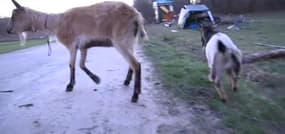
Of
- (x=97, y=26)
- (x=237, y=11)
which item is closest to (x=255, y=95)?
(x=97, y=26)

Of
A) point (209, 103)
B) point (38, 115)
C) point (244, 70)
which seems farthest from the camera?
point (244, 70)

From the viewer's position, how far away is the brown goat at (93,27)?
16.3 ft

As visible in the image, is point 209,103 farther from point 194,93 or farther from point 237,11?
point 237,11

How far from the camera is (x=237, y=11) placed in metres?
36.2

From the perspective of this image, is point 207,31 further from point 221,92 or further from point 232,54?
point 221,92

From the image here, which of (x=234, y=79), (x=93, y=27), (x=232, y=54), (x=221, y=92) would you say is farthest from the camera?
(x=234, y=79)

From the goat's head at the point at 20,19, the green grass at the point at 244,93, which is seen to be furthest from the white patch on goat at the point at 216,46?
the goat's head at the point at 20,19

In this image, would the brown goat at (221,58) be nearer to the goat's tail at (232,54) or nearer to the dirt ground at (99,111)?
the goat's tail at (232,54)

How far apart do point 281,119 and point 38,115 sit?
126 inches

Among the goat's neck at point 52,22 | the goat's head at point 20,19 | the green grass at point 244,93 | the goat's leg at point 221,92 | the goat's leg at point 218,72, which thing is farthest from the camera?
the goat's head at point 20,19

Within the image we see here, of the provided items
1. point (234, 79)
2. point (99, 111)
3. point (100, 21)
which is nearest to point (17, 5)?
point (100, 21)

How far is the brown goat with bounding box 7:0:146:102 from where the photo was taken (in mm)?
4959

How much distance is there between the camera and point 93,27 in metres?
5.25

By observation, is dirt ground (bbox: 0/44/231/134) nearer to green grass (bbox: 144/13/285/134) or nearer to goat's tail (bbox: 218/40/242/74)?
green grass (bbox: 144/13/285/134)
